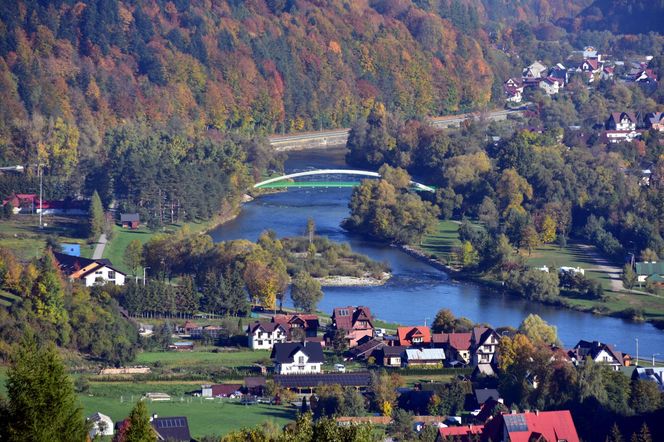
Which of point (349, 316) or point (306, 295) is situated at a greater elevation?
point (306, 295)

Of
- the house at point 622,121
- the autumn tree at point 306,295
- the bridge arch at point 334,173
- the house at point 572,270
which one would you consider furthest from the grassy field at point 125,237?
the house at point 622,121

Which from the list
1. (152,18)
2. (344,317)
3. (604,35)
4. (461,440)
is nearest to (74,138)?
(152,18)

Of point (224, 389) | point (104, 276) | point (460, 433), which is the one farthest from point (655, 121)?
point (460, 433)

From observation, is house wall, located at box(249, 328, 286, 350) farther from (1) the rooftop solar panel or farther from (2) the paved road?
(2) the paved road

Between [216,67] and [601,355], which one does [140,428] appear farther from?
[216,67]

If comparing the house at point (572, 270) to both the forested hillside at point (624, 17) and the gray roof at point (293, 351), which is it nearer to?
the gray roof at point (293, 351)

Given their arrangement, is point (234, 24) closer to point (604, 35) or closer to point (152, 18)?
point (152, 18)

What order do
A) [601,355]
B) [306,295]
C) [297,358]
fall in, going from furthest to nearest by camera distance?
[306,295], [297,358], [601,355]
